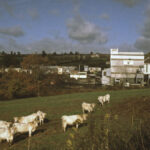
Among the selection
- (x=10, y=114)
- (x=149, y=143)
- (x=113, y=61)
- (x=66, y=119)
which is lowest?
(x=10, y=114)

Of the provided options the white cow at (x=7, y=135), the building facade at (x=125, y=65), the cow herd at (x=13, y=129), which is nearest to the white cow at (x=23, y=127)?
the cow herd at (x=13, y=129)

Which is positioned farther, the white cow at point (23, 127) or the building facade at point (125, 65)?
the building facade at point (125, 65)

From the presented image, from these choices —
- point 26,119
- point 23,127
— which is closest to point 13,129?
point 23,127

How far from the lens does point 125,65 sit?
144ft

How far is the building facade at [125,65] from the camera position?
43.9m

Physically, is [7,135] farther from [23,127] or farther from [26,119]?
[26,119]

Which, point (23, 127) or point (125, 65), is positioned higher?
point (125, 65)

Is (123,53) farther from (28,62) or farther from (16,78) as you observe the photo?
(28,62)

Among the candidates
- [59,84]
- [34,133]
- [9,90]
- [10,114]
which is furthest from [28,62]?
[34,133]

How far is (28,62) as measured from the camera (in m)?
73.9

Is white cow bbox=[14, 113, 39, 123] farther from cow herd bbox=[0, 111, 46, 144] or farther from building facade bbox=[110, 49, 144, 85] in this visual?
building facade bbox=[110, 49, 144, 85]

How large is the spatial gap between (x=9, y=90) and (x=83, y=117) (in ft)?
91.1

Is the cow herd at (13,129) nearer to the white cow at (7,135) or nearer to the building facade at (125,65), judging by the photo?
the white cow at (7,135)

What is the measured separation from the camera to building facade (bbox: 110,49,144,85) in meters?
43.9
